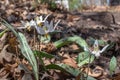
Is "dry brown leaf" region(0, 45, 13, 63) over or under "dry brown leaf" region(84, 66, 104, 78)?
over

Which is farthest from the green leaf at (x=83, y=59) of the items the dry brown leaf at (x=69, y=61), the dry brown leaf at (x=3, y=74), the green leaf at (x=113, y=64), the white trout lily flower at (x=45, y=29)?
the dry brown leaf at (x=3, y=74)

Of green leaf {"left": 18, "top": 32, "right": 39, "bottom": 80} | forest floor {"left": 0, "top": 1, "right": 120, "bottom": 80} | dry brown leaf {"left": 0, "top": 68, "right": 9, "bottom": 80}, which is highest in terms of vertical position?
green leaf {"left": 18, "top": 32, "right": 39, "bottom": 80}

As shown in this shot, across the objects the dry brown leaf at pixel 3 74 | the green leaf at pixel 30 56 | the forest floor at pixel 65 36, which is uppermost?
the green leaf at pixel 30 56

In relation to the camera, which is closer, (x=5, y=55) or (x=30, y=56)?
(x=30, y=56)

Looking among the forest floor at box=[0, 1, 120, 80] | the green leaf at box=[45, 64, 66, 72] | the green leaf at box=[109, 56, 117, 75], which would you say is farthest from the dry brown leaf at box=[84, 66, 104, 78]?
the green leaf at box=[45, 64, 66, 72]

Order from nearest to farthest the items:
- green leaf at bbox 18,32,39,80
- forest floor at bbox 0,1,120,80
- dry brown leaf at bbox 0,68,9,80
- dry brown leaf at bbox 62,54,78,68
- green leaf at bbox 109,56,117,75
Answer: green leaf at bbox 18,32,39,80, dry brown leaf at bbox 0,68,9,80, forest floor at bbox 0,1,120,80, green leaf at bbox 109,56,117,75, dry brown leaf at bbox 62,54,78,68

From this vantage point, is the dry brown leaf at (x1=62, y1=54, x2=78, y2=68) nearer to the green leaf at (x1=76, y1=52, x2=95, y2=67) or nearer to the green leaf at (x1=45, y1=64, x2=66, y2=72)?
the green leaf at (x1=76, y1=52, x2=95, y2=67)

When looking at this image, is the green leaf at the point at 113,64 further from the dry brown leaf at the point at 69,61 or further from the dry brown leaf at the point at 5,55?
the dry brown leaf at the point at 5,55

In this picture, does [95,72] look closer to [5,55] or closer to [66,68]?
[66,68]

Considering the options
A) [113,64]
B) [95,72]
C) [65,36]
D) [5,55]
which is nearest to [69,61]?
[95,72]
